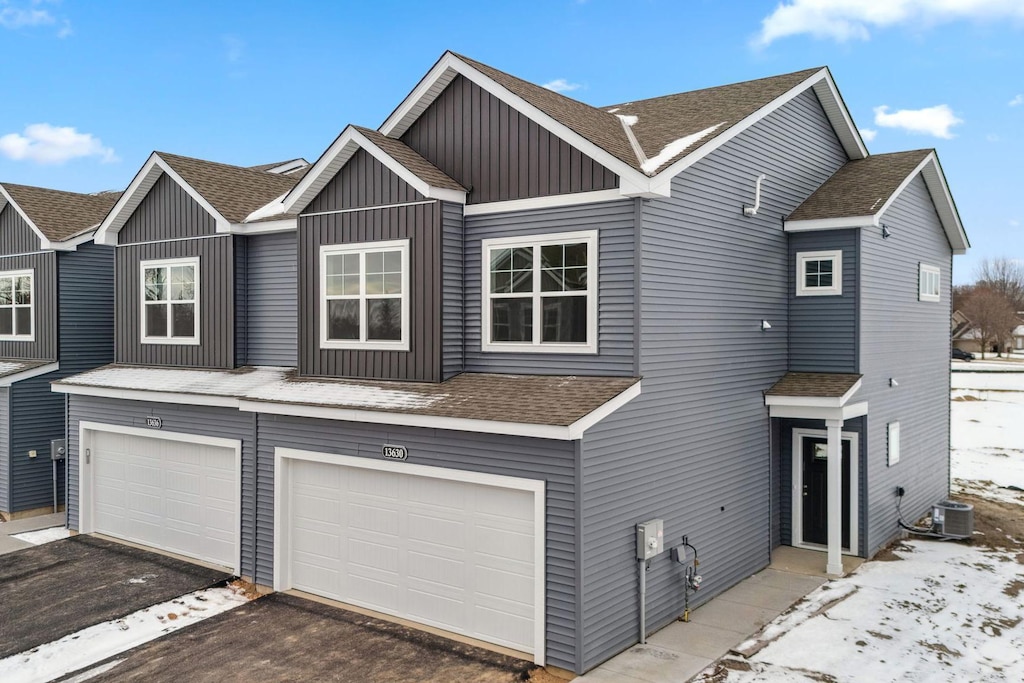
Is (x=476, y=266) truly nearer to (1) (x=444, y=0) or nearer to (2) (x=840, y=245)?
(2) (x=840, y=245)

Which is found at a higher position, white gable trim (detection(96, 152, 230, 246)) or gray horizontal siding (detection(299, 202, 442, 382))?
white gable trim (detection(96, 152, 230, 246))

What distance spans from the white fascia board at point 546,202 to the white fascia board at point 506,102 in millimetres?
303

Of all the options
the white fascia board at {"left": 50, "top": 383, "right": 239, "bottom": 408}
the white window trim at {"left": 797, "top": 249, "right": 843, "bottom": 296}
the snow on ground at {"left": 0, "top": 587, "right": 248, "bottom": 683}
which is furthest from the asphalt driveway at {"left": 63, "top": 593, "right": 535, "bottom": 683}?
the white window trim at {"left": 797, "top": 249, "right": 843, "bottom": 296}

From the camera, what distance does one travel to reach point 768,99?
12.0 m

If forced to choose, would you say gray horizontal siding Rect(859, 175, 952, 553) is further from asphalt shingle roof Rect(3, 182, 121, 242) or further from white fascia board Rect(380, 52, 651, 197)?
asphalt shingle roof Rect(3, 182, 121, 242)

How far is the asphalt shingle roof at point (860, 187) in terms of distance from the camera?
12375mm

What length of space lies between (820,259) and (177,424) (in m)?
11.4

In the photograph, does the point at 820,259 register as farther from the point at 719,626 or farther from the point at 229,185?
the point at 229,185

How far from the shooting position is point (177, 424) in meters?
13.1

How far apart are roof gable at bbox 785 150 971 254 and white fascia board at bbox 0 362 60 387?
1520 centimetres

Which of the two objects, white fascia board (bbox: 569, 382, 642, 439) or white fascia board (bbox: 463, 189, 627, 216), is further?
white fascia board (bbox: 463, 189, 627, 216)

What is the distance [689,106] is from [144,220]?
1049cm

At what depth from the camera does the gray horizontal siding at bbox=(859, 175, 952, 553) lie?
12.7 meters

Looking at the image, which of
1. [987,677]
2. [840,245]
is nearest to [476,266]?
[840,245]
